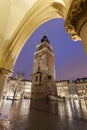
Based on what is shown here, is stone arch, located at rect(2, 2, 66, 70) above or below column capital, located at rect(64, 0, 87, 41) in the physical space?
above

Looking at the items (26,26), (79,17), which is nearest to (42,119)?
(26,26)

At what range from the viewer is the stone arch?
2.23m

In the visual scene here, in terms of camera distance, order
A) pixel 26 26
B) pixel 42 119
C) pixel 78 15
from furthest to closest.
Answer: pixel 42 119, pixel 26 26, pixel 78 15

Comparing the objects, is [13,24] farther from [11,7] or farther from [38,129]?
[38,129]

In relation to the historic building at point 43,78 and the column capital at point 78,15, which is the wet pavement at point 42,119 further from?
the historic building at point 43,78

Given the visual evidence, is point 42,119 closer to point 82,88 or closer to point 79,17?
point 79,17

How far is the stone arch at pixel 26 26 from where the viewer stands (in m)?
2.23

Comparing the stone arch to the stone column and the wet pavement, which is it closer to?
the stone column

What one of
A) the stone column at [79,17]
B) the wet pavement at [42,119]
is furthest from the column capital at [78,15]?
the wet pavement at [42,119]

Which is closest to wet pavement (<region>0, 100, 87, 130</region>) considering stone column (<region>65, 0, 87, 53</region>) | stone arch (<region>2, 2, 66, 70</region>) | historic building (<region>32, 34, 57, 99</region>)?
stone arch (<region>2, 2, 66, 70</region>)

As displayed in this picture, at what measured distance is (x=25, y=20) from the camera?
2.52 metres

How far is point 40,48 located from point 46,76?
8.24m

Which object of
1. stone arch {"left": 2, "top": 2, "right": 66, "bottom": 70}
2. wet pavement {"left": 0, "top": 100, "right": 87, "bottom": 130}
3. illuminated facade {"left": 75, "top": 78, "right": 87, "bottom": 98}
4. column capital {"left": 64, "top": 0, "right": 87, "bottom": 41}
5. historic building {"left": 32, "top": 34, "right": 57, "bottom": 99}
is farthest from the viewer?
illuminated facade {"left": 75, "top": 78, "right": 87, "bottom": 98}

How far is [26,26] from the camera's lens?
2.56 metres
